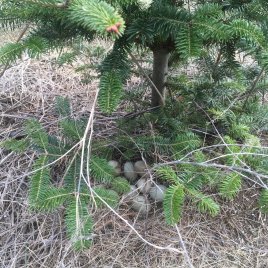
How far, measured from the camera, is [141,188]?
1293mm

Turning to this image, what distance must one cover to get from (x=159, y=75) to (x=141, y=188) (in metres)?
0.46

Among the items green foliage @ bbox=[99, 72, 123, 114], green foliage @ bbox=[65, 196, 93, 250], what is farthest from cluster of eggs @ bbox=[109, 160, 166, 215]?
green foliage @ bbox=[99, 72, 123, 114]

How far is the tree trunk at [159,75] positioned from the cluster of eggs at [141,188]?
28 cm

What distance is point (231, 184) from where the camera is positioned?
1.13 meters

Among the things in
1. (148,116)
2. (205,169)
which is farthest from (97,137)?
(205,169)

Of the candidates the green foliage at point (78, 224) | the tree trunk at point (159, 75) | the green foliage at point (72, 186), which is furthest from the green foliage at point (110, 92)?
the tree trunk at point (159, 75)

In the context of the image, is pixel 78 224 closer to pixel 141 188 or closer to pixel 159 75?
pixel 141 188

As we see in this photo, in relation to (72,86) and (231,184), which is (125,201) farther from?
(72,86)

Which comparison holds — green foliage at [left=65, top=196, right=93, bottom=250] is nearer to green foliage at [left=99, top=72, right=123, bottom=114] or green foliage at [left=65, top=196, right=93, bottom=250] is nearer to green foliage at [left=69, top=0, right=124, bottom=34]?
green foliage at [left=99, top=72, right=123, bottom=114]

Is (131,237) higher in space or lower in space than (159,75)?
lower

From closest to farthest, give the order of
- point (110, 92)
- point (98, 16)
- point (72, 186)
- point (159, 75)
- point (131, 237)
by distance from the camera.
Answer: point (98, 16) → point (110, 92) → point (72, 186) → point (131, 237) → point (159, 75)

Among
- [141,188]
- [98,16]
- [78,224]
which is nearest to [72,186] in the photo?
[78,224]

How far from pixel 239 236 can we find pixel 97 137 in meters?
0.63

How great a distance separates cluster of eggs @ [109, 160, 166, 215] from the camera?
130 centimetres
